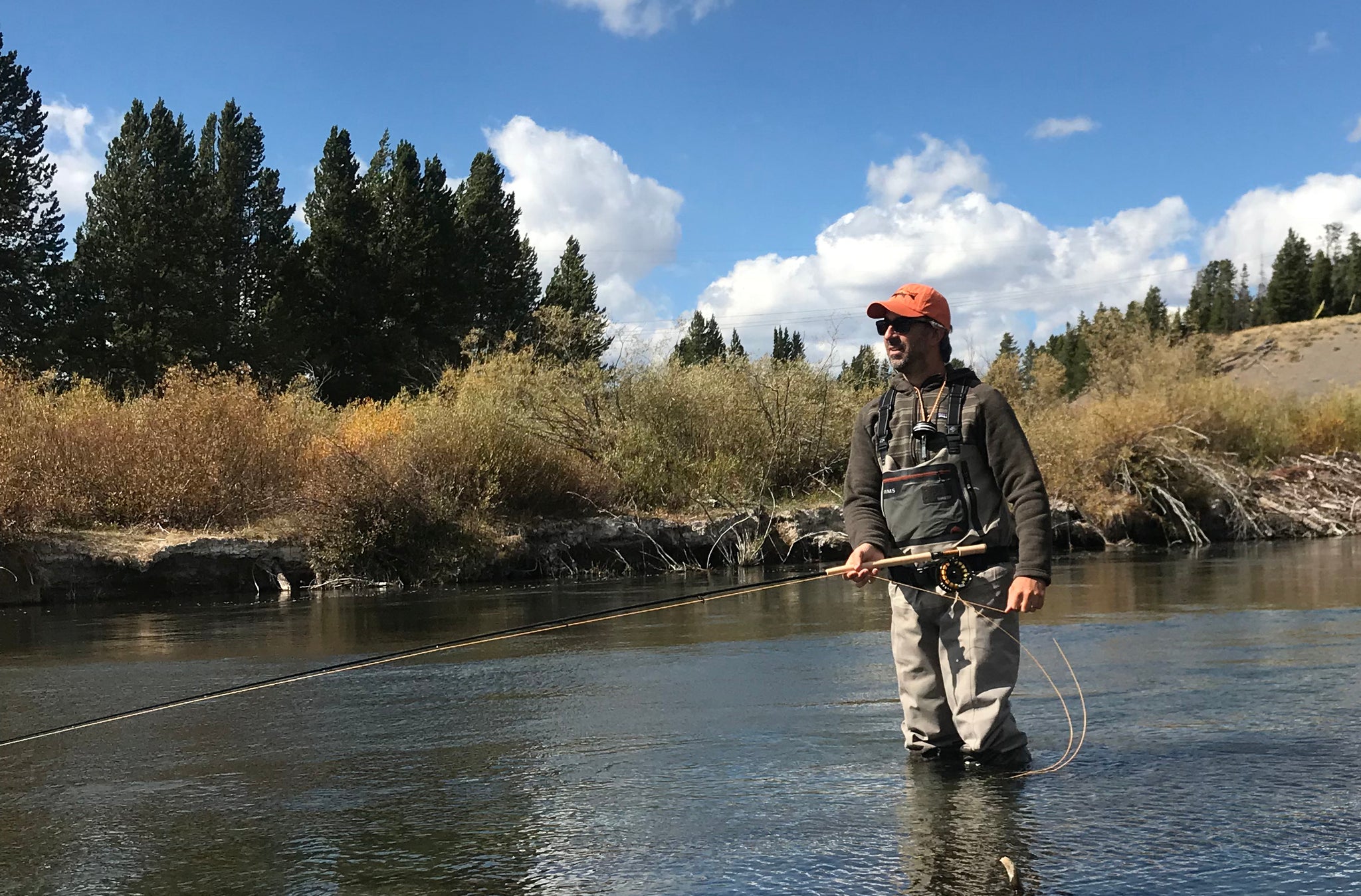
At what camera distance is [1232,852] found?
3.92m

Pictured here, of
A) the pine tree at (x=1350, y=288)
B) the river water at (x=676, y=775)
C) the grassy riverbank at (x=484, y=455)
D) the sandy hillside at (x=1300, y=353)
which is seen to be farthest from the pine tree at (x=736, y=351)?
the pine tree at (x=1350, y=288)

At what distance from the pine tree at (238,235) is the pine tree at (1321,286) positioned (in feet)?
333

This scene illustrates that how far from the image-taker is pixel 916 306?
5.13 m

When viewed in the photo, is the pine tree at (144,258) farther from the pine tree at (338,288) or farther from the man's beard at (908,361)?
the man's beard at (908,361)

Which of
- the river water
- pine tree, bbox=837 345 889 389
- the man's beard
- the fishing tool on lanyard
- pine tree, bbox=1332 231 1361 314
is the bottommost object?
the river water

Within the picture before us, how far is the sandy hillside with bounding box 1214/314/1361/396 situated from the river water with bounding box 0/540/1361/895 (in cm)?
8804

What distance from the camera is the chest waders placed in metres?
4.97

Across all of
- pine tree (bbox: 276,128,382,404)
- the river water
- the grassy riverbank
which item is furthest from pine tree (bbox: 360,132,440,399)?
the river water

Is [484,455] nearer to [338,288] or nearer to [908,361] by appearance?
[908,361]

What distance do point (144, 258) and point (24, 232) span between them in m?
4.07

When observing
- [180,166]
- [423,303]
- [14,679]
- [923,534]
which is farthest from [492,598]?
[423,303]

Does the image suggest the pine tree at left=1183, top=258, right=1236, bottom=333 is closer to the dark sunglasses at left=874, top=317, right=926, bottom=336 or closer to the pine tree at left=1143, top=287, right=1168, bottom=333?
the pine tree at left=1143, top=287, right=1168, bottom=333

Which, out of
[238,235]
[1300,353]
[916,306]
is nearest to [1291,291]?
[1300,353]

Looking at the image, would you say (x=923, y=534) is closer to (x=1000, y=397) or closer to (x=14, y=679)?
(x=1000, y=397)
